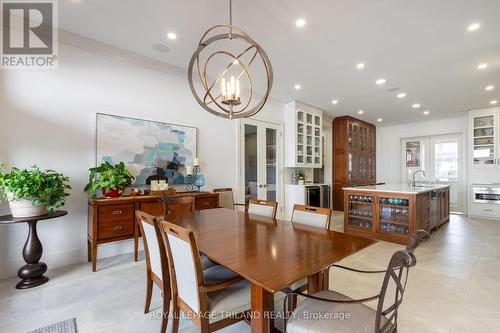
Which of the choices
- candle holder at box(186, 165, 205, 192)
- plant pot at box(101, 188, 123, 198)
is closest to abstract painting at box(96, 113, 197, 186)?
candle holder at box(186, 165, 205, 192)

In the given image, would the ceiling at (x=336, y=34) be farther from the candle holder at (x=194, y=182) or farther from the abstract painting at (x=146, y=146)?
the candle holder at (x=194, y=182)

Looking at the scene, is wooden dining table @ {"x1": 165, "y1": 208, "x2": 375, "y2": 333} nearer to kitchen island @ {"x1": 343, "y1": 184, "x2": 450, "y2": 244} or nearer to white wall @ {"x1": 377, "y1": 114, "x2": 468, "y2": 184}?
kitchen island @ {"x1": 343, "y1": 184, "x2": 450, "y2": 244}

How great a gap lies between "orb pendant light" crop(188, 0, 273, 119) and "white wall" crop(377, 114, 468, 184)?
5.46 metres

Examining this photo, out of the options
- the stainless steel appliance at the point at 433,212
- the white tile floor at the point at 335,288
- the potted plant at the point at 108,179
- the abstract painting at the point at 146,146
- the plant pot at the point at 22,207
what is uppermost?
the abstract painting at the point at 146,146

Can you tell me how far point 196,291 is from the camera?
1.33 metres

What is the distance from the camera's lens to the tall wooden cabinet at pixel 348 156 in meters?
6.89

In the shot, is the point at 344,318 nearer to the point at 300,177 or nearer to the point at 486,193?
the point at 300,177

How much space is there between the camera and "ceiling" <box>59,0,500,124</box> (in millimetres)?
2377

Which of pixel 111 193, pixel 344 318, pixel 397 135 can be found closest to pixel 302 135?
pixel 397 135

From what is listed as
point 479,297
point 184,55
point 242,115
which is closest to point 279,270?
point 242,115

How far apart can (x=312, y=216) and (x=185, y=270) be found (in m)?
1.20

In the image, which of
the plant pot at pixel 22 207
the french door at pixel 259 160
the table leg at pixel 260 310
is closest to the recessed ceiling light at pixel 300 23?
the french door at pixel 259 160

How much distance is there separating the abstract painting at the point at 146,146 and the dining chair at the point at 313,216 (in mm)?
2348

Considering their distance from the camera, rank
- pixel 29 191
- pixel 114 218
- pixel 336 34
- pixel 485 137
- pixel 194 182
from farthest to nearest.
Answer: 1. pixel 485 137
2. pixel 194 182
3. pixel 114 218
4. pixel 336 34
5. pixel 29 191
